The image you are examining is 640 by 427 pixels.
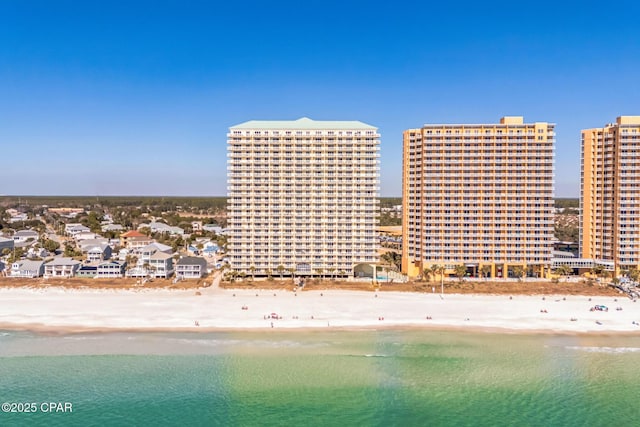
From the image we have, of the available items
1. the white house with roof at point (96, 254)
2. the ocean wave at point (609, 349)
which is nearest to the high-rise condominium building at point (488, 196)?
the ocean wave at point (609, 349)

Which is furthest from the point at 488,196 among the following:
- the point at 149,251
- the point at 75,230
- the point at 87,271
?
the point at 75,230

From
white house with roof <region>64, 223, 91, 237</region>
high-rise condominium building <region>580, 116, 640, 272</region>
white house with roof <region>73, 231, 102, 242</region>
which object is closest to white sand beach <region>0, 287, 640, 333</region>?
high-rise condominium building <region>580, 116, 640, 272</region>

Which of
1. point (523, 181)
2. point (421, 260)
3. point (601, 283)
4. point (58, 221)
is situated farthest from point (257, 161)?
point (58, 221)

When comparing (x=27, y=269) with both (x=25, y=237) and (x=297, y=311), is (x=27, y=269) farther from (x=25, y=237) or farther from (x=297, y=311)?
(x=297, y=311)

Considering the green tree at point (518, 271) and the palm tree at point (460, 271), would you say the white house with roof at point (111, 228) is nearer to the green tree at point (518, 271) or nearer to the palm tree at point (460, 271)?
the palm tree at point (460, 271)

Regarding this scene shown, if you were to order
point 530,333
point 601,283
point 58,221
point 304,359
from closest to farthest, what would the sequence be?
point 304,359 → point 530,333 → point 601,283 → point 58,221

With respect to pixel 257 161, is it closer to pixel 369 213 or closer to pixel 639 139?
pixel 369 213

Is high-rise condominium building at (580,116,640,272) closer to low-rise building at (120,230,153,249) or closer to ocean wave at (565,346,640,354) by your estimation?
ocean wave at (565,346,640,354)

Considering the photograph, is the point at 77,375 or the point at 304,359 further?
the point at 304,359
